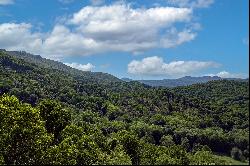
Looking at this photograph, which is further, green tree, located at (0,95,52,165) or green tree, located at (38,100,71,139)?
green tree, located at (38,100,71,139)

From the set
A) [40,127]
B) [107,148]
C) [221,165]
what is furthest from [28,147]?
[107,148]

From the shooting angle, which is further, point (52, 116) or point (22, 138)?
point (52, 116)

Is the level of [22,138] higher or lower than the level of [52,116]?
lower

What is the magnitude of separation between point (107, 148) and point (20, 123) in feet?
165

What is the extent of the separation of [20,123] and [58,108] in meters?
30.6

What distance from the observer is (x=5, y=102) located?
2601 inches

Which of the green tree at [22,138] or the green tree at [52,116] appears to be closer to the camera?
the green tree at [22,138]

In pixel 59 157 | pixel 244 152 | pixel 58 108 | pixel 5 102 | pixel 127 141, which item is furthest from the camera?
pixel 127 141

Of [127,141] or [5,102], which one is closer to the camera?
[5,102]

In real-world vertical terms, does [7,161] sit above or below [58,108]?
below

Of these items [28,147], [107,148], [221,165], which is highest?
[221,165]

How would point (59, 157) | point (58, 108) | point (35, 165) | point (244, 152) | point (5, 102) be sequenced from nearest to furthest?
point (244, 152) < point (35, 165) < point (59, 157) < point (5, 102) < point (58, 108)

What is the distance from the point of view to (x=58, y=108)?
8938 cm

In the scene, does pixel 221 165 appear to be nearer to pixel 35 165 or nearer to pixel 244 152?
pixel 244 152
